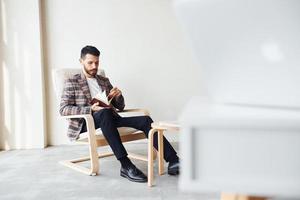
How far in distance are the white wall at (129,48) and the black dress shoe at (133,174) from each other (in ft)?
4.05

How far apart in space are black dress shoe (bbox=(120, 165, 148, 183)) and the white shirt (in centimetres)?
69

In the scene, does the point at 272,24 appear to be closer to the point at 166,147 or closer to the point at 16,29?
the point at 166,147

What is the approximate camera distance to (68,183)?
6.70ft

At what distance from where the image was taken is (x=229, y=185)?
1.19 feet

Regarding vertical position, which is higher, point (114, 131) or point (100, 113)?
point (100, 113)

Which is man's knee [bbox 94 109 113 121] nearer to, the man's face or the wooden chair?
the wooden chair

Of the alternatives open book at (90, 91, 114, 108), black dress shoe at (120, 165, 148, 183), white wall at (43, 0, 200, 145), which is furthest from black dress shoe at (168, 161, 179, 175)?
white wall at (43, 0, 200, 145)

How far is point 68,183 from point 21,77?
1.45m

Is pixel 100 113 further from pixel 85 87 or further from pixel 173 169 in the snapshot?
pixel 173 169

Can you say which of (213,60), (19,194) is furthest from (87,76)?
(213,60)

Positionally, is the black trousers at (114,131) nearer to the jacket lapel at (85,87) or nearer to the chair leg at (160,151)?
the chair leg at (160,151)

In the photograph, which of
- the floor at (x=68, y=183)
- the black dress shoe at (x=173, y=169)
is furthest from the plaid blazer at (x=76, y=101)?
the black dress shoe at (x=173, y=169)

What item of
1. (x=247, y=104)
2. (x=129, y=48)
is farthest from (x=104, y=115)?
(x=247, y=104)

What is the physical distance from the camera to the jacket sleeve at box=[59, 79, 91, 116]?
7.48 ft
